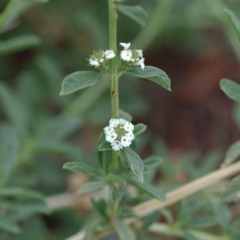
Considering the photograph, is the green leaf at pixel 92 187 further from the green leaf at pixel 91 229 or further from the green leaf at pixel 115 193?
the green leaf at pixel 91 229

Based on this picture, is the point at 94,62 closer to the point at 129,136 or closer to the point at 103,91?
the point at 129,136

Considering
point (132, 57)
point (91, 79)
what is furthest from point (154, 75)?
point (91, 79)

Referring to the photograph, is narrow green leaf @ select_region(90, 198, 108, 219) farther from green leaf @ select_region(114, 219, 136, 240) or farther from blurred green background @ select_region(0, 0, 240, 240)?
blurred green background @ select_region(0, 0, 240, 240)

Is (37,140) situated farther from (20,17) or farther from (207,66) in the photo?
(207,66)

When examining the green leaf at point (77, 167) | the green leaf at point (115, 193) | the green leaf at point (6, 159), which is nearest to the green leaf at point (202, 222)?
the green leaf at point (115, 193)

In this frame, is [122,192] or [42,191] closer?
[122,192]

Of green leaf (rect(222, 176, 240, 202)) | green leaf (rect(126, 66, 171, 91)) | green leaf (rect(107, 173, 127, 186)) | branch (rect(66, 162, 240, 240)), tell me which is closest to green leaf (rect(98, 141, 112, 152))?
green leaf (rect(107, 173, 127, 186))

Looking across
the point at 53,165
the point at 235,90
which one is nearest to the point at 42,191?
the point at 53,165
